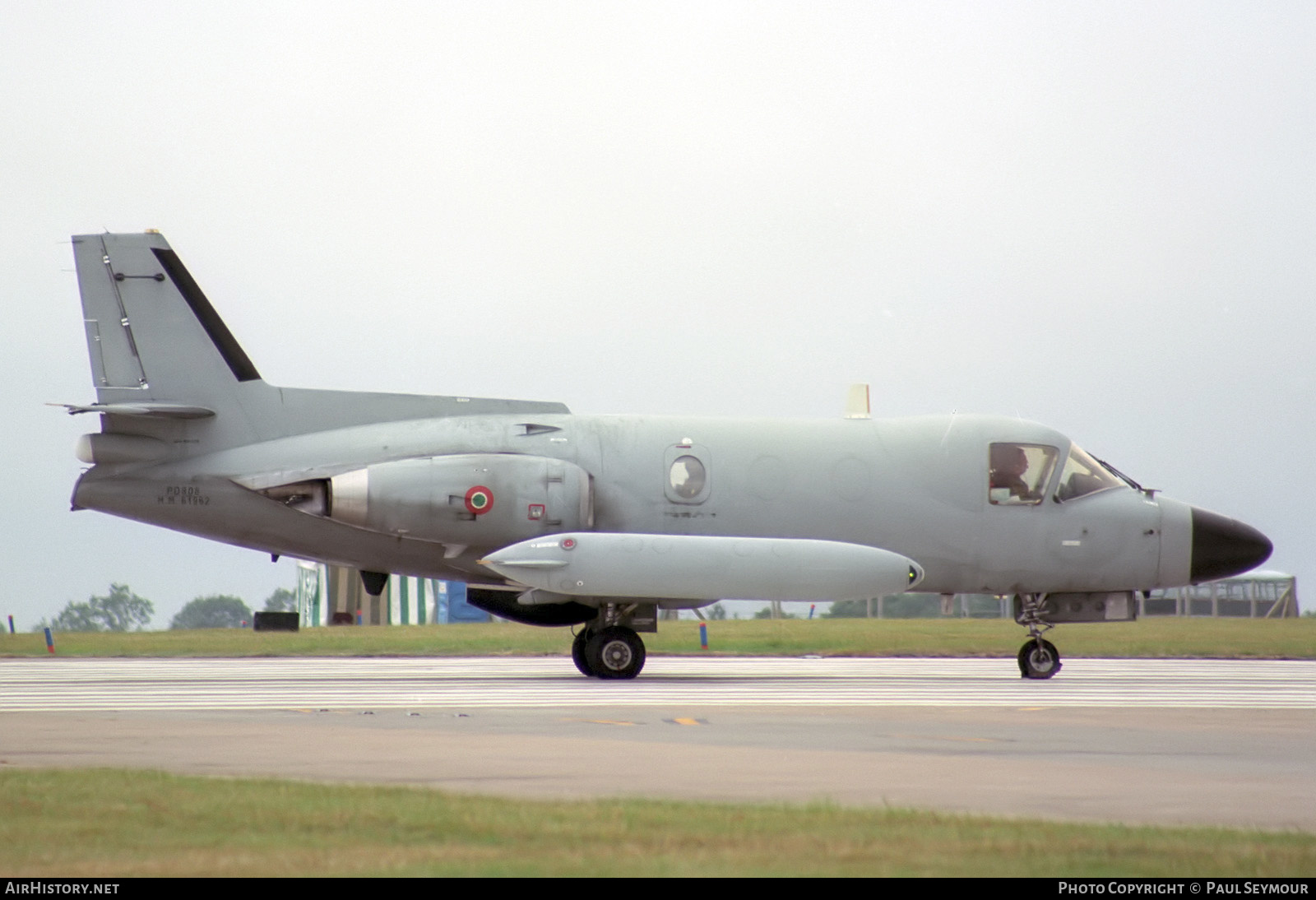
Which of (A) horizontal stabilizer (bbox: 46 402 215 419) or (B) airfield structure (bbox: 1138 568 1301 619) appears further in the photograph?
(B) airfield structure (bbox: 1138 568 1301 619)

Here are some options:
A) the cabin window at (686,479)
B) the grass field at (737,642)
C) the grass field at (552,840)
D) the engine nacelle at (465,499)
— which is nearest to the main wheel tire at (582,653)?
the engine nacelle at (465,499)

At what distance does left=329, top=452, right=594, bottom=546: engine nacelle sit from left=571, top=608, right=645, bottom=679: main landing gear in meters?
1.64

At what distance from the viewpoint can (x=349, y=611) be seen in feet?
172

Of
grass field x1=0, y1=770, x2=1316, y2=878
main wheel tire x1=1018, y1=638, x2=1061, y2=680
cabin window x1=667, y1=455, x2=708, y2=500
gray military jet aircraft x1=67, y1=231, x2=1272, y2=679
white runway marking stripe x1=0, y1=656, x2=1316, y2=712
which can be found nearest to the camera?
grass field x1=0, y1=770, x2=1316, y2=878

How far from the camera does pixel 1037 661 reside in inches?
882

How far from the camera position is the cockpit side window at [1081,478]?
23516mm

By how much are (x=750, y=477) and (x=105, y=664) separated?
1264 centimetres

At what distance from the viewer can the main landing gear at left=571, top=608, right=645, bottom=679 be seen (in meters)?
21.5

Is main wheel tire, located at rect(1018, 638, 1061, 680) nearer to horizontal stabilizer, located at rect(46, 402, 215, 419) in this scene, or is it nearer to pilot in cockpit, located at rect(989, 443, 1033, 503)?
pilot in cockpit, located at rect(989, 443, 1033, 503)

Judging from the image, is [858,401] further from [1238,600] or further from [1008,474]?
[1238,600]

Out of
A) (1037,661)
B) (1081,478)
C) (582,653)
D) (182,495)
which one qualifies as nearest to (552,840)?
(582,653)

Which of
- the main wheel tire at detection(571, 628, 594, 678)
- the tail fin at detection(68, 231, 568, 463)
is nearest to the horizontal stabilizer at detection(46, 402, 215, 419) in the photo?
the tail fin at detection(68, 231, 568, 463)

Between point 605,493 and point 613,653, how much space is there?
7.92 feet

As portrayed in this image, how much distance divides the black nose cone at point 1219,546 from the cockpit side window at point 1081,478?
1420 mm
